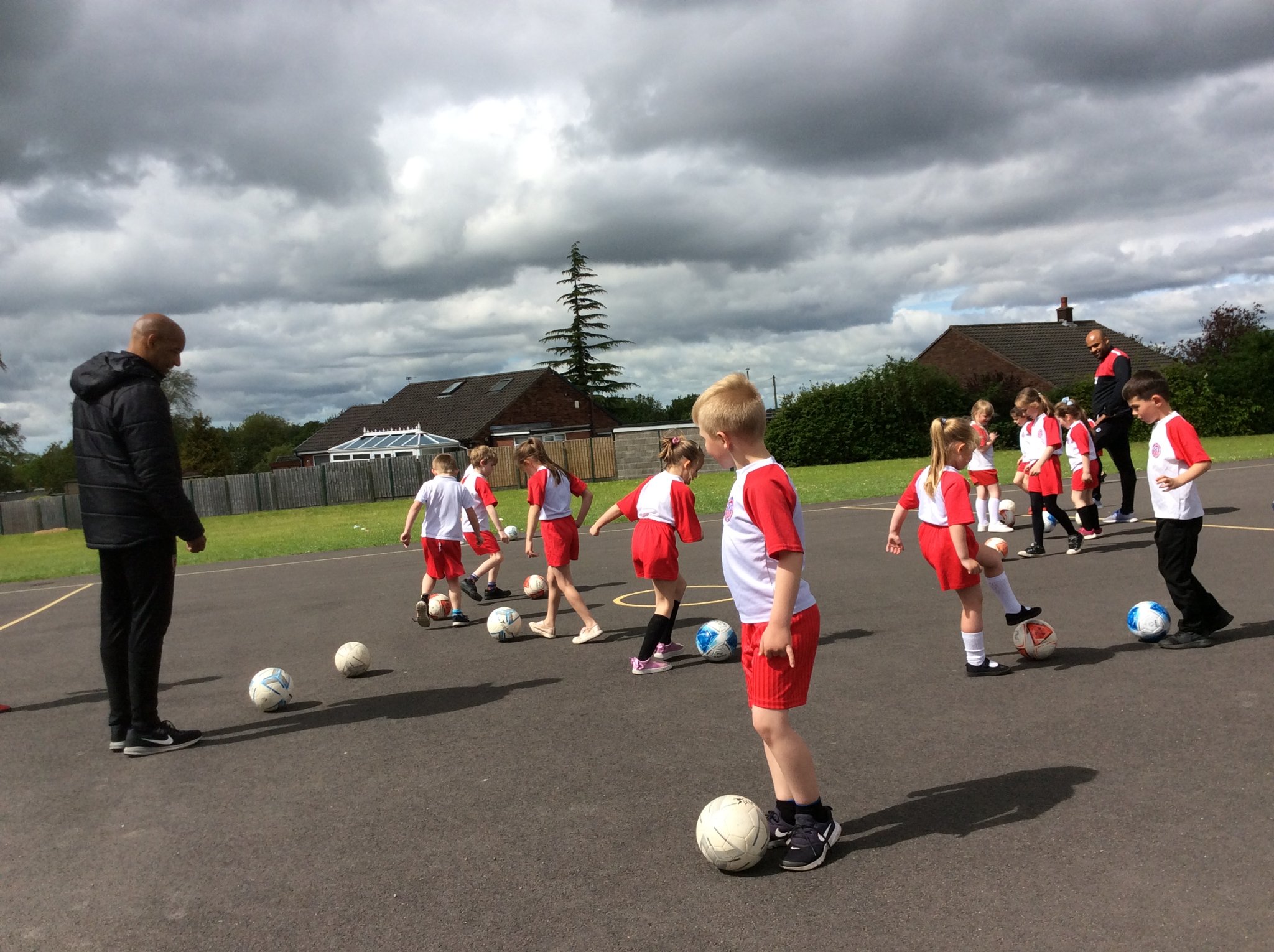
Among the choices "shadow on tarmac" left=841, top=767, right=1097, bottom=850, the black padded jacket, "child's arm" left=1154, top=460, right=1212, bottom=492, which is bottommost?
"shadow on tarmac" left=841, top=767, right=1097, bottom=850

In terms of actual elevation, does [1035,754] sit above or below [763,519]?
below

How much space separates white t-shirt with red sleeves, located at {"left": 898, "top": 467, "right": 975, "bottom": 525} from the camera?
20.2ft

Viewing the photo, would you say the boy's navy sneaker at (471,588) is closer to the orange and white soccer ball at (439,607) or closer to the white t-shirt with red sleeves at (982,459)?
the orange and white soccer ball at (439,607)

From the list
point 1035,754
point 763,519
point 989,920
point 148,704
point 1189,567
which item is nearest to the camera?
point 989,920

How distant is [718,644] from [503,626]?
217 centimetres

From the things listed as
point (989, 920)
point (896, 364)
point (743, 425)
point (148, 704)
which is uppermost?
point (896, 364)

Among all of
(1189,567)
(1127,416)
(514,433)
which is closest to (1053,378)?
(514,433)

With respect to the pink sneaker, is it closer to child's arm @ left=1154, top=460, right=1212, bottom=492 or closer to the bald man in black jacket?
the bald man in black jacket

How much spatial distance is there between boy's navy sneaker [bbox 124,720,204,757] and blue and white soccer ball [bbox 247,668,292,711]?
25.2 inches

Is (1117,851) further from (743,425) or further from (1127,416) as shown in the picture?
(1127,416)

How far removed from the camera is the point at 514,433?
66.6 metres

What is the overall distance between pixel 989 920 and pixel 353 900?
87.6 inches

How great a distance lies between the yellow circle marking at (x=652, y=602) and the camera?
1011 centimetres

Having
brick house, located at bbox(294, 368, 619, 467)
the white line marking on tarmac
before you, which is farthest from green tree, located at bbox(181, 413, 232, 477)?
the white line marking on tarmac
